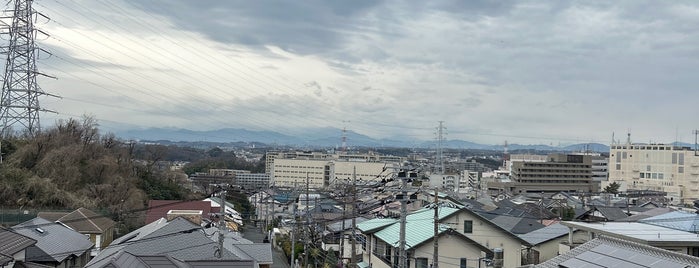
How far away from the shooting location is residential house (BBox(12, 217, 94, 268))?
1916 centimetres

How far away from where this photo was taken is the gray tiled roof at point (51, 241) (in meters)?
19.2

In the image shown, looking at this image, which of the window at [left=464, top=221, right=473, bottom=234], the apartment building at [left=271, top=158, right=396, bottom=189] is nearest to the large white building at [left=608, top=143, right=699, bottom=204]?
the apartment building at [left=271, top=158, right=396, bottom=189]

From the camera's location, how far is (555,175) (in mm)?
102750

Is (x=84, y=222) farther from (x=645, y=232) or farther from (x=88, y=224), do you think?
(x=645, y=232)

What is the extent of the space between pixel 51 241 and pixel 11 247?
708 centimetres

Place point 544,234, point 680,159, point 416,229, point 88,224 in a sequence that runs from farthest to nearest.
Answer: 1. point 680,159
2. point 88,224
3. point 544,234
4. point 416,229

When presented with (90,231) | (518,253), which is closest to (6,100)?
(90,231)

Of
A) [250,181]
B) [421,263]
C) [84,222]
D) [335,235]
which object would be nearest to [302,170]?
[250,181]

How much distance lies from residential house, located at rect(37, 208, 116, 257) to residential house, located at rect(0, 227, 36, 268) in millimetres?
11652

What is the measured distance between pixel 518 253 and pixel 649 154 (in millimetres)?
82467

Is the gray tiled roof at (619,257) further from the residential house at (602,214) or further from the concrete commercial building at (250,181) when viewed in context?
the concrete commercial building at (250,181)

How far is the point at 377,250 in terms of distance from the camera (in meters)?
23.7

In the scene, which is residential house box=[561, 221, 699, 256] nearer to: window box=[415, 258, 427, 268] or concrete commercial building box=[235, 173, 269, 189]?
window box=[415, 258, 427, 268]

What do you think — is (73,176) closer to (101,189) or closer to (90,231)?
(101,189)
